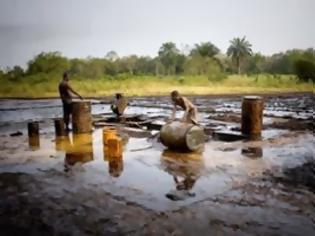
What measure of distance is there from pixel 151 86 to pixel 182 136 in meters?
27.3

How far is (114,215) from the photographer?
15.8 ft

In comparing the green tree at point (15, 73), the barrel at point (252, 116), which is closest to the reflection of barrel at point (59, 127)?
the barrel at point (252, 116)

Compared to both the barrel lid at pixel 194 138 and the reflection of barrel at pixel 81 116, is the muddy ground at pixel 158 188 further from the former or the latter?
the reflection of barrel at pixel 81 116

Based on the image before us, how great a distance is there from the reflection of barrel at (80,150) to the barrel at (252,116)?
379 cm

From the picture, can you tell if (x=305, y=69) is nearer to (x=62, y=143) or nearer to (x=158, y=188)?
(x=62, y=143)

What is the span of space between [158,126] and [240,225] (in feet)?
23.5

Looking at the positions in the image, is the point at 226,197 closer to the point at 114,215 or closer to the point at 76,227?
the point at 114,215

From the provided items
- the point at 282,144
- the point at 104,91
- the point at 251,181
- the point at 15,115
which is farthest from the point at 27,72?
the point at 251,181

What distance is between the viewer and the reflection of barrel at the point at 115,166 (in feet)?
22.1

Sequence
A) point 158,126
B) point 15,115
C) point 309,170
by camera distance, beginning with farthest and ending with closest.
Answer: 1. point 15,115
2. point 158,126
3. point 309,170

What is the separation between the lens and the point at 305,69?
33094mm

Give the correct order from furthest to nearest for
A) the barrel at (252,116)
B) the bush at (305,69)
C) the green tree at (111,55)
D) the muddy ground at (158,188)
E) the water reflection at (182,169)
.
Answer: the green tree at (111,55) < the bush at (305,69) < the barrel at (252,116) < the water reflection at (182,169) < the muddy ground at (158,188)

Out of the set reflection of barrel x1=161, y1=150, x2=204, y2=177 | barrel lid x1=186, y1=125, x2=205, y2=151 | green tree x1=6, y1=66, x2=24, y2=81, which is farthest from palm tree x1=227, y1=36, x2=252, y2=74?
reflection of barrel x1=161, y1=150, x2=204, y2=177

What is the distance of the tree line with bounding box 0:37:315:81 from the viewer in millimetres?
37094
